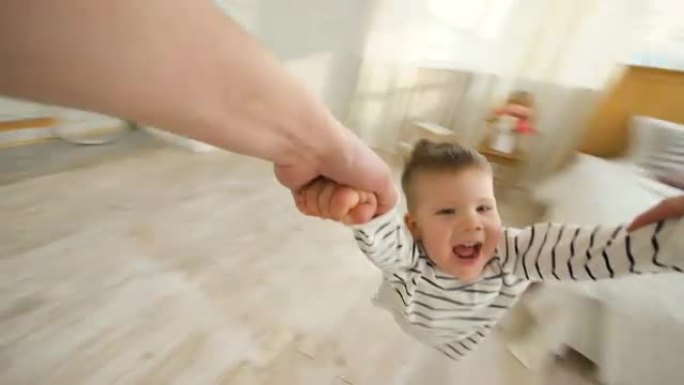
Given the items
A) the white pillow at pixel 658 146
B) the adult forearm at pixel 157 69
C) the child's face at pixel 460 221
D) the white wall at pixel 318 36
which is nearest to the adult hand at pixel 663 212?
the child's face at pixel 460 221

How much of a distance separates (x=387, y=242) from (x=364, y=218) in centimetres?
6

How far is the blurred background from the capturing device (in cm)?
100

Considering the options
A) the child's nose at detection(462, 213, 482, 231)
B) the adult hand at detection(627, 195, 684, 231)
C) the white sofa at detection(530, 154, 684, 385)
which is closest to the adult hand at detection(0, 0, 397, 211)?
the child's nose at detection(462, 213, 482, 231)

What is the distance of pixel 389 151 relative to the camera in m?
2.59

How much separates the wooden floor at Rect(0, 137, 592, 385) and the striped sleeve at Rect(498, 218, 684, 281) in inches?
21.7

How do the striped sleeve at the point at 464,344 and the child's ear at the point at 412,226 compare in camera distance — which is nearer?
the child's ear at the point at 412,226

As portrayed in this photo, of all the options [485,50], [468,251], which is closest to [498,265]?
[468,251]

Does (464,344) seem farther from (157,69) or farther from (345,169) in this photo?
(157,69)

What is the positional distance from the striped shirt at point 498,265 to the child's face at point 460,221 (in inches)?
0.9

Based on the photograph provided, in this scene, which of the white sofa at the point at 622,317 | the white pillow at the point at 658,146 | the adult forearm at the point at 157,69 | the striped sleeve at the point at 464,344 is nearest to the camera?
the adult forearm at the point at 157,69

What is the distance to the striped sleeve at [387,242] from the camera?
1.96ft

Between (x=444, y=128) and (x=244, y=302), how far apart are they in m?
1.57

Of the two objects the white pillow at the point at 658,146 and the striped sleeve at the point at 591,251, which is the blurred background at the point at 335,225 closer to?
the white pillow at the point at 658,146

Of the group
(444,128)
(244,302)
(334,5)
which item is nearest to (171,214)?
(244,302)
